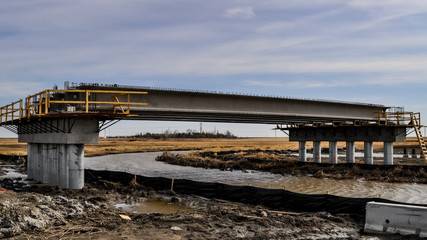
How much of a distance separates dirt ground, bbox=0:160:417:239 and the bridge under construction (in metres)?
5.85

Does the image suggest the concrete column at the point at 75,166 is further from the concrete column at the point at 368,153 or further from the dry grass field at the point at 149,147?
the dry grass field at the point at 149,147

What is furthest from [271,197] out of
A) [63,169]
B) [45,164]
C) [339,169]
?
[339,169]

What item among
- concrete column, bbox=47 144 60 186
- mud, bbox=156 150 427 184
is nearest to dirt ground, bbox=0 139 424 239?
concrete column, bbox=47 144 60 186

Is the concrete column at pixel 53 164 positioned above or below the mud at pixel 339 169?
above

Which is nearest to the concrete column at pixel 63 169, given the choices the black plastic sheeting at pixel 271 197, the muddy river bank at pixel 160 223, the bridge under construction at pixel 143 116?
the bridge under construction at pixel 143 116

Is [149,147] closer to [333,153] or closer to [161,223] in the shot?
[333,153]

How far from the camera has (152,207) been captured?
1791 cm

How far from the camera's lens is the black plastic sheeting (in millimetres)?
15227

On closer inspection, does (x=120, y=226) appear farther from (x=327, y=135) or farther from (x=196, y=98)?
(x=327, y=135)

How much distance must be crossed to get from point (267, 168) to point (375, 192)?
15.2 m

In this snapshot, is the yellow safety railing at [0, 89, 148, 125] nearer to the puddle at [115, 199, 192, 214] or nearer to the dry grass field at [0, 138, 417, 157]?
the puddle at [115, 199, 192, 214]

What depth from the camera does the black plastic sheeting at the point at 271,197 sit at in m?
15.2

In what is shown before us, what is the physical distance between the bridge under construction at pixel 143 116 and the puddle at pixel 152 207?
16.0ft

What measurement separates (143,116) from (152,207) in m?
11.3
